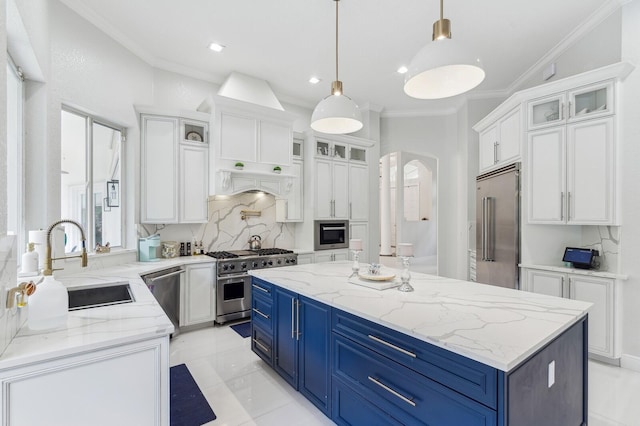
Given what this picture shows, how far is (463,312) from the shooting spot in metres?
1.62

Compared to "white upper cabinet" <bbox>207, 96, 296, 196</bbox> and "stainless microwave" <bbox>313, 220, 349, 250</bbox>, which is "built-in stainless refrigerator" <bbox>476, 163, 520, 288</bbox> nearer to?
"stainless microwave" <bbox>313, 220, 349, 250</bbox>

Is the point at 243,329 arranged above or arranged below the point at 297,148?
below

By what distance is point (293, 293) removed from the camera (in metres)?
2.28

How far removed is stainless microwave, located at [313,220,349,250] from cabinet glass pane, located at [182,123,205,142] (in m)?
2.01

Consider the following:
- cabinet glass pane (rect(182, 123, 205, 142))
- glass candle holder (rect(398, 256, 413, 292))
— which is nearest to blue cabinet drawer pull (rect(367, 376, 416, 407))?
glass candle holder (rect(398, 256, 413, 292))

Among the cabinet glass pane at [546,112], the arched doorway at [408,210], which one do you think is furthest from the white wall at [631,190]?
the arched doorway at [408,210]

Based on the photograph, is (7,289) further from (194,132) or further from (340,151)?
(340,151)

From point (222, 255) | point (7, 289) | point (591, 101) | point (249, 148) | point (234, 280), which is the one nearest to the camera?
point (7, 289)

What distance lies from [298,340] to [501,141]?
10.8 feet

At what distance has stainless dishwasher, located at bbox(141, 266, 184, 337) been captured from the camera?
3.03 m

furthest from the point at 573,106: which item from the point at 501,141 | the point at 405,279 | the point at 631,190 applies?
the point at 405,279

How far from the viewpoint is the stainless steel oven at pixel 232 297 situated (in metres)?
3.71

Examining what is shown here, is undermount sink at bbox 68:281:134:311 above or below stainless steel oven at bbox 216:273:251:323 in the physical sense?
above

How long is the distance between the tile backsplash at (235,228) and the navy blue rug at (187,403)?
6.05 feet
